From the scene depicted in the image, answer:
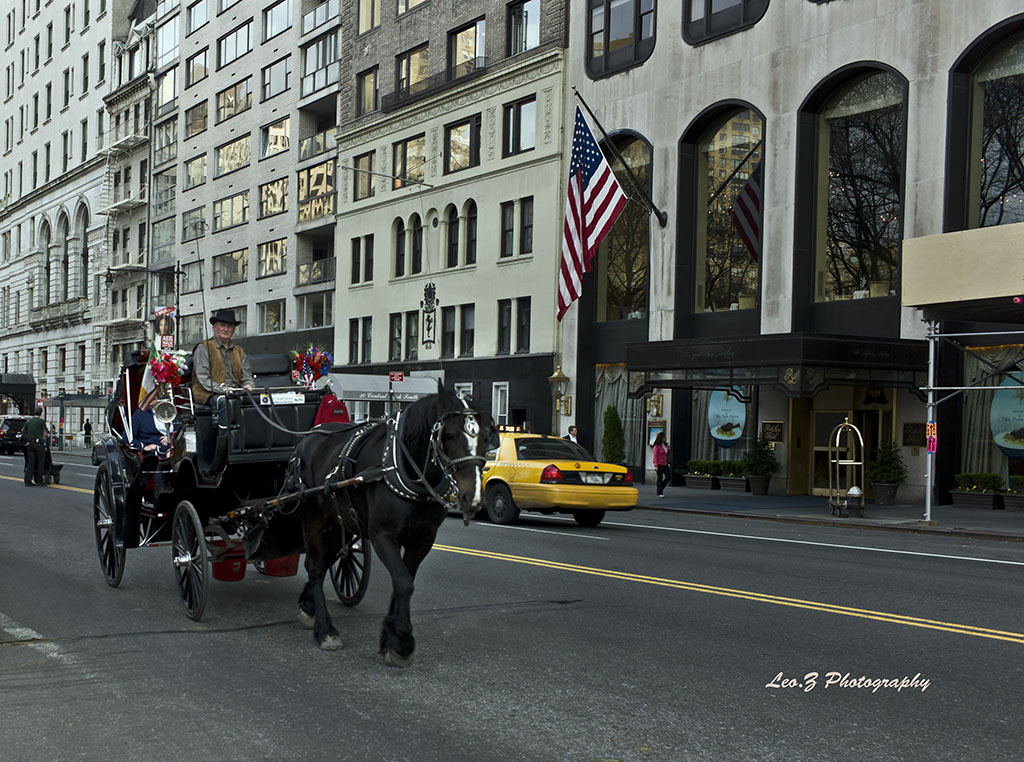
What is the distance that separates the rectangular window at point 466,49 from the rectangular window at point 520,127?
2.61 m

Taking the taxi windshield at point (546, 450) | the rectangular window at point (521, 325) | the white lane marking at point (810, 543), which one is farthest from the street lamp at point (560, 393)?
the taxi windshield at point (546, 450)

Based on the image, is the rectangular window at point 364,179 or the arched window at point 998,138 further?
the rectangular window at point 364,179

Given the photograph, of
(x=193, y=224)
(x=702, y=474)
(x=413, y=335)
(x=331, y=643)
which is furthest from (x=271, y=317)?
(x=331, y=643)

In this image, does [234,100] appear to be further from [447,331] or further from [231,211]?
[447,331]

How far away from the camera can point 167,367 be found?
34.1ft

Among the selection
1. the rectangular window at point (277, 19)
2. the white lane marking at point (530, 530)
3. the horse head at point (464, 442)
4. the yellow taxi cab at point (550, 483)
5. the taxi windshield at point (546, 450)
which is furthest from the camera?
the rectangular window at point (277, 19)

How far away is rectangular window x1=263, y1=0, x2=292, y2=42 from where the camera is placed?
53.9m

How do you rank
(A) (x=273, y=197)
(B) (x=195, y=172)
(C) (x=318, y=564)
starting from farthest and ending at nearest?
(B) (x=195, y=172), (A) (x=273, y=197), (C) (x=318, y=564)

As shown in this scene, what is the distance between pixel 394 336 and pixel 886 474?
24124 mm

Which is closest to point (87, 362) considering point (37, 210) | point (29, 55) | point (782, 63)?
point (37, 210)

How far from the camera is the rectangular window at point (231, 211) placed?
57531 mm

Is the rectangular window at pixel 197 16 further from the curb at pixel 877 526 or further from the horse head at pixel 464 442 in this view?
the horse head at pixel 464 442

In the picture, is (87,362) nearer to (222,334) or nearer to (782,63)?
(782,63)

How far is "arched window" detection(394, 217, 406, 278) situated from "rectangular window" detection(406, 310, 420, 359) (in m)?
1.90
